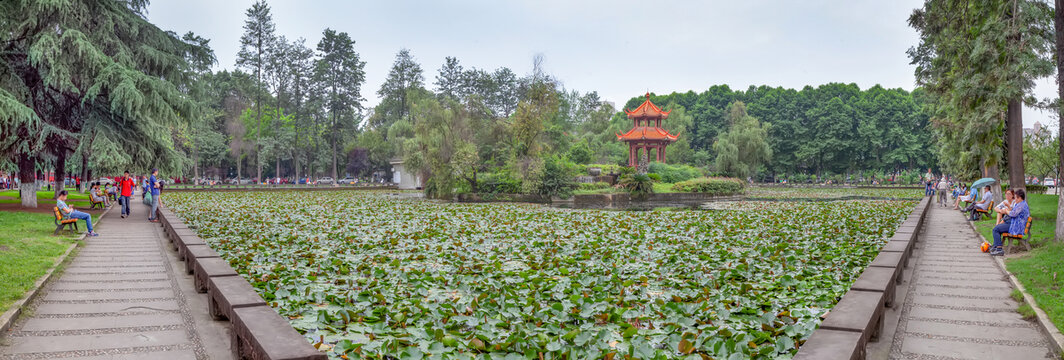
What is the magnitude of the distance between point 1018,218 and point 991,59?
523 cm

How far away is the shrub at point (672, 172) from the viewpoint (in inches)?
1715

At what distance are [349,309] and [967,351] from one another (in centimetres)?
498

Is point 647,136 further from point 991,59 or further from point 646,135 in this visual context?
point 991,59

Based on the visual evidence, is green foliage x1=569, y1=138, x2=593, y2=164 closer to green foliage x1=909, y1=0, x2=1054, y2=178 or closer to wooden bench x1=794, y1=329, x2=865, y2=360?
green foliage x1=909, y1=0, x2=1054, y2=178

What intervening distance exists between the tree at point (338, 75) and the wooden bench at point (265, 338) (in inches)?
2001

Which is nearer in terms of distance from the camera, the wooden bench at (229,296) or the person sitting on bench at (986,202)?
the wooden bench at (229,296)

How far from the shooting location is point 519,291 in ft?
21.7

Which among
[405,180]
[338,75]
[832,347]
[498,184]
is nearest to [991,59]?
[832,347]

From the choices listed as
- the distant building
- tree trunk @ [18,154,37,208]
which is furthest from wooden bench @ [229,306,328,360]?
the distant building

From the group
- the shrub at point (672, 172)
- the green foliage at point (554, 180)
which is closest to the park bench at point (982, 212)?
the green foliage at point (554, 180)

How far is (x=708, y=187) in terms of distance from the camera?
3731 centimetres

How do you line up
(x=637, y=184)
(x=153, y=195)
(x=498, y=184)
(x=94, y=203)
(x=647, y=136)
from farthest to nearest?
(x=647, y=136) → (x=637, y=184) → (x=498, y=184) → (x=94, y=203) → (x=153, y=195)

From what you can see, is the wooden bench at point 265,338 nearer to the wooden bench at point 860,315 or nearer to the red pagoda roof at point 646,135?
the wooden bench at point 860,315

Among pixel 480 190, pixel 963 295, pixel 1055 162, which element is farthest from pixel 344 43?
pixel 963 295
